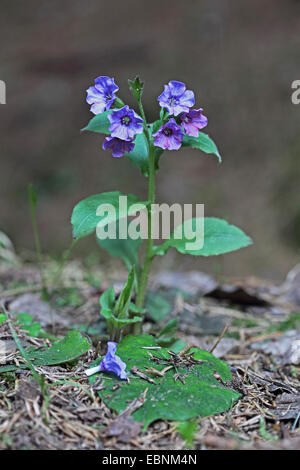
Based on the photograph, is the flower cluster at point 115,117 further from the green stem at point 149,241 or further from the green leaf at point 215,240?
the green leaf at point 215,240

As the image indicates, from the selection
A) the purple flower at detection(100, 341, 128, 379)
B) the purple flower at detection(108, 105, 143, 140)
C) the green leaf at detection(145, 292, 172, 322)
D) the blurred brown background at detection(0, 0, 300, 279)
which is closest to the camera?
the purple flower at detection(100, 341, 128, 379)

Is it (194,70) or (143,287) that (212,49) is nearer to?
(194,70)

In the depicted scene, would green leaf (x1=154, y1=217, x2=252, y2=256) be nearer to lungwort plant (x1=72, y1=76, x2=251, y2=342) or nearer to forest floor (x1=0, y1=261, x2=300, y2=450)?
lungwort plant (x1=72, y1=76, x2=251, y2=342)

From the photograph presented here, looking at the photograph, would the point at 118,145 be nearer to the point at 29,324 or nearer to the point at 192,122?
the point at 192,122

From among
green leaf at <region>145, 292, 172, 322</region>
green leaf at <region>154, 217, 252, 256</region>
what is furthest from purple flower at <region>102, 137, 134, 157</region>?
green leaf at <region>145, 292, 172, 322</region>

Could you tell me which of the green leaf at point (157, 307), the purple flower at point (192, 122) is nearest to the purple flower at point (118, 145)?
the purple flower at point (192, 122)
